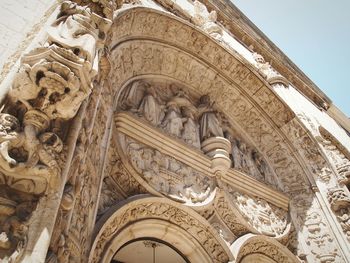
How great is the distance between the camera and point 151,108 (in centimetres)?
427

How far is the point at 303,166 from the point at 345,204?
845 mm

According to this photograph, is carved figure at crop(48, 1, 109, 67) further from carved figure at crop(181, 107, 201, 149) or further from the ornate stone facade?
carved figure at crop(181, 107, 201, 149)

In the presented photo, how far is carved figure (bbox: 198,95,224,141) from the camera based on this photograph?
4781 mm

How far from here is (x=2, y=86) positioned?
5.24 ft

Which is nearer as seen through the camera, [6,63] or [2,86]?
[2,86]

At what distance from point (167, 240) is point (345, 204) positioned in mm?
2747

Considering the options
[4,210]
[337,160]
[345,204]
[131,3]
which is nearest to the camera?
[4,210]

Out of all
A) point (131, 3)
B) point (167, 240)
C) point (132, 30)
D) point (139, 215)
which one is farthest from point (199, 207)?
point (131, 3)

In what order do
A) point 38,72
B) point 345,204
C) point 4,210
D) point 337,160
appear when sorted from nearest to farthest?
point 4,210
point 38,72
point 345,204
point 337,160

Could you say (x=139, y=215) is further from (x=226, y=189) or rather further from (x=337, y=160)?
(x=337, y=160)

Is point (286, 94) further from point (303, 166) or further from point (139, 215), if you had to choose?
point (139, 215)

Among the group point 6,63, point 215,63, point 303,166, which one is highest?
point 215,63

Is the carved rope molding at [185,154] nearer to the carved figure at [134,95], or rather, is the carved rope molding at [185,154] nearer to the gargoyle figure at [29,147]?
the carved figure at [134,95]

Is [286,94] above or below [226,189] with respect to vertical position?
above
